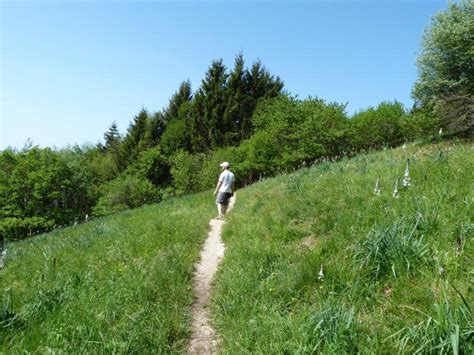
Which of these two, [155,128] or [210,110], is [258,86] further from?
[155,128]

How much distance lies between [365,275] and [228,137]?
44055 mm

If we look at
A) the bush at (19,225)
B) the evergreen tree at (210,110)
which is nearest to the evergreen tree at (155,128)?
the evergreen tree at (210,110)

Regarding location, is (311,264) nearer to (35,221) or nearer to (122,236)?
(122,236)

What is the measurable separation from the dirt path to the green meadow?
0.14m

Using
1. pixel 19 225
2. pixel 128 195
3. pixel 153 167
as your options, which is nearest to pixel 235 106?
pixel 153 167

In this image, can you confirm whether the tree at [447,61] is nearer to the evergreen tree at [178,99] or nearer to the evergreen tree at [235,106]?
the evergreen tree at [235,106]

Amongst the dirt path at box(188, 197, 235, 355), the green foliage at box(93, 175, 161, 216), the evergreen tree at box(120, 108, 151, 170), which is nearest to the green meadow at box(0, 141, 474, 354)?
the dirt path at box(188, 197, 235, 355)

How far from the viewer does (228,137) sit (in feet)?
158

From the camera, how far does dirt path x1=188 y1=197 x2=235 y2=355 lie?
4684 millimetres

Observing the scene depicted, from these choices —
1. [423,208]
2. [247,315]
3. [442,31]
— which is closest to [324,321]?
[247,315]

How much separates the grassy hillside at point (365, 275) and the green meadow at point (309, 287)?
16mm

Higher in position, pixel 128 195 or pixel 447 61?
pixel 447 61

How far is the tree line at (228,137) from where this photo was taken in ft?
82.0

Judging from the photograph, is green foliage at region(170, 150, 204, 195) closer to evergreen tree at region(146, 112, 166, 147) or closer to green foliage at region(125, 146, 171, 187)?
green foliage at region(125, 146, 171, 187)
